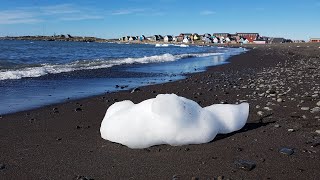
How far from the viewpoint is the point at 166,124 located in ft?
18.1

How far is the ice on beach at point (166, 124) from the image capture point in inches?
217

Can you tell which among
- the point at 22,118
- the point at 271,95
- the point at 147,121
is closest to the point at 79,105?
the point at 22,118

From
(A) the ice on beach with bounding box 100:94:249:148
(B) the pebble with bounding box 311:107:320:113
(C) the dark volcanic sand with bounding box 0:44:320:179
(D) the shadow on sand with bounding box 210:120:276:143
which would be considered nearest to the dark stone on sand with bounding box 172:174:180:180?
(C) the dark volcanic sand with bounding box 0:44:320:179

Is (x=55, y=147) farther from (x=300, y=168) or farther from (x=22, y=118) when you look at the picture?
(x=300, y=168)

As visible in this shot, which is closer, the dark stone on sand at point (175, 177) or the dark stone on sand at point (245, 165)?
the dark stone on sand at point (175, 177)

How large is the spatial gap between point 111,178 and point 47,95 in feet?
26.5

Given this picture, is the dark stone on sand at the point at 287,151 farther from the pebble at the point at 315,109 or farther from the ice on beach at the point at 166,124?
the pebble at the point at 315,109

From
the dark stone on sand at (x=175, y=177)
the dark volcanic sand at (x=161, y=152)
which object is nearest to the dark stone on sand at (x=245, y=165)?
the dark volcanic sand at (x=161, y=152)

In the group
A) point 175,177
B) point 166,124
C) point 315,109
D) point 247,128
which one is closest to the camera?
point 175,177

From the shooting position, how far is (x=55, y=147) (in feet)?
18.8

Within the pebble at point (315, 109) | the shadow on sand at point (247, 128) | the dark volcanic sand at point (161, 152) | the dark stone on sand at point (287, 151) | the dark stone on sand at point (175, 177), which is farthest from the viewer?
the pebble at point (315, 109)

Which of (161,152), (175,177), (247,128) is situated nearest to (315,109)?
(247,128)

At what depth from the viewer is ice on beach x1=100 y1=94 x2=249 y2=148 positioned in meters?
5.52

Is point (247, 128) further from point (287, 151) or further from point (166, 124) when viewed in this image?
point (166, 124)
